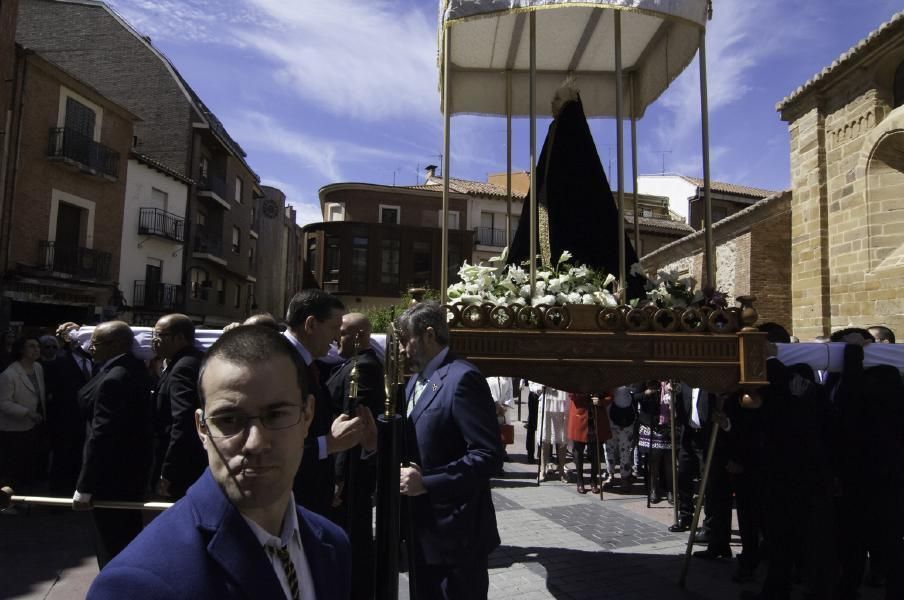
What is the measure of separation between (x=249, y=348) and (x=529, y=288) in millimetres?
2768

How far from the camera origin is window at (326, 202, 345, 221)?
3806 centimetres

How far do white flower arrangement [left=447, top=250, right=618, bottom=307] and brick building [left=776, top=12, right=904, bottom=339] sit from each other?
33.0 ft

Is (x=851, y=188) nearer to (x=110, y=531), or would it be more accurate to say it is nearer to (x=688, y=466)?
(x=688, y=466)

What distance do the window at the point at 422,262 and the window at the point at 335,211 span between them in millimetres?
5655

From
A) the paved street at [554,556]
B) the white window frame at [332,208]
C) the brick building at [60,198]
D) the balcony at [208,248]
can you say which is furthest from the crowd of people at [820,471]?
the white window frame at [332,208]

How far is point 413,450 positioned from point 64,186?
66.0 ft

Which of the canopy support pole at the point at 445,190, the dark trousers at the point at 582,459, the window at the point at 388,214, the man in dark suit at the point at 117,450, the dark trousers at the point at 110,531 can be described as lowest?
the dark trousers at the point at 582,459

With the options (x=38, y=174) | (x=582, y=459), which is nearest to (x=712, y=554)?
(x=582, y=459)

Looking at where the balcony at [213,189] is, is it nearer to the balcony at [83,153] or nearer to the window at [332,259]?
the balcony at [83,153]

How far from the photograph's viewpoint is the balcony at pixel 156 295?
2250 cm

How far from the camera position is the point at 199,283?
92.9ft

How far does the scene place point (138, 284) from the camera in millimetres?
→ 22578

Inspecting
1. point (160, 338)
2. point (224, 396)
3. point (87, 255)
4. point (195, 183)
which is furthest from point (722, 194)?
point (224, 396)

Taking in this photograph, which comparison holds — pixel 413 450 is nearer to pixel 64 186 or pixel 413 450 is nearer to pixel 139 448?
pixel 139 448
